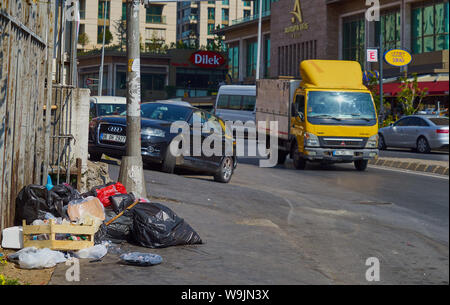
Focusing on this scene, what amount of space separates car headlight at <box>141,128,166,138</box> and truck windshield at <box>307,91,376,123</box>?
18.5ft

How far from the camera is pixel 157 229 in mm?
6305

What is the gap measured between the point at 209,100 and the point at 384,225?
65989 millimetres

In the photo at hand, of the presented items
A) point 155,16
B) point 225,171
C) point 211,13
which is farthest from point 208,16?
point 225,171

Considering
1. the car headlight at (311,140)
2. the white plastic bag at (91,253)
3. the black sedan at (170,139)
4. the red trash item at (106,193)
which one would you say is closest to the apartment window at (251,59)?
the car headlight at (311,140)

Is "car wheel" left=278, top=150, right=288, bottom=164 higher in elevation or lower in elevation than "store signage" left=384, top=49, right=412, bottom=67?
lower

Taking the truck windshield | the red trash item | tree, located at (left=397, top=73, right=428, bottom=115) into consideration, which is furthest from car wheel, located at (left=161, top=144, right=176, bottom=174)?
tree, located at (left=397, top=73, right=428, bottom=115)

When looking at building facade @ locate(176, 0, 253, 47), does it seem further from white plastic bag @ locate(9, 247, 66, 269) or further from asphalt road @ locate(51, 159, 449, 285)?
white plastic bag @ locate(9, 247, 66, 269)

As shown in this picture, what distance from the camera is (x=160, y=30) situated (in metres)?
90.1

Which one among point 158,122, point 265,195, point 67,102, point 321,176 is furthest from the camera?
point 321,176

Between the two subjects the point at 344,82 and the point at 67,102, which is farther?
the point at 344,82

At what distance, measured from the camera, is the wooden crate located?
18.7 ft

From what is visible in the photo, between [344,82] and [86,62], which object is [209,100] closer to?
[86,62]

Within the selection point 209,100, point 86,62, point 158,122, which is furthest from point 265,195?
point 86,62

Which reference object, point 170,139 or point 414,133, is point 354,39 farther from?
point 170,139
